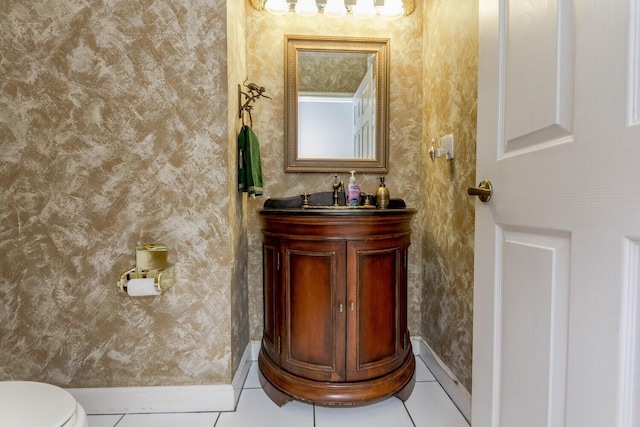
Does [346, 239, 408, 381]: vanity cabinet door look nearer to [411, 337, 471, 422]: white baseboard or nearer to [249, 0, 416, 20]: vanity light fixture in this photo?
[411, 337, 471, 422]: white baseboard

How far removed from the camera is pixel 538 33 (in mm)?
678

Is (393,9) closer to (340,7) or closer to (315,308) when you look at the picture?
(340,7)

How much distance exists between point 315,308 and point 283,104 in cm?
118

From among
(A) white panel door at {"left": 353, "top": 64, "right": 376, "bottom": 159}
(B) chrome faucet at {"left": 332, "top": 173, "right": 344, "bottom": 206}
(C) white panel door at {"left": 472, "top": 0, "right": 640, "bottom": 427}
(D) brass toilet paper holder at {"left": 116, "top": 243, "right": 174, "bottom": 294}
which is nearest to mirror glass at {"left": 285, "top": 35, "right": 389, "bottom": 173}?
(A) white panel door at {"left": 353, "top": 64, "right": 376, "bottom": 159}

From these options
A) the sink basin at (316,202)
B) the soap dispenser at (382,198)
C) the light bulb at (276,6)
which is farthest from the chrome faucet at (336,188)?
the light bulb at (276,6)

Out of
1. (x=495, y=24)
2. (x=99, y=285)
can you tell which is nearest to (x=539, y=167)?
(x=495, y=24)

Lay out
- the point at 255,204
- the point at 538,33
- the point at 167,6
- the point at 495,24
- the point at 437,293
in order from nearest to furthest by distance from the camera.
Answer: the point at 538,33, the point at 495,24, the point at 167,6, the point at 437,293, the point at 255,204

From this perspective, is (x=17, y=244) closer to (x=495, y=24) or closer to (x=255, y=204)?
(x=255, y=204)

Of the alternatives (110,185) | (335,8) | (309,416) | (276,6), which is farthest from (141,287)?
(335,8)

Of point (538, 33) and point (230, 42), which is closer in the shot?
point (538, 33)

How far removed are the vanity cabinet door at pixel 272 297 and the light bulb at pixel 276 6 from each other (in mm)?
1260

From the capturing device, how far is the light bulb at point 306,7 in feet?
5.82

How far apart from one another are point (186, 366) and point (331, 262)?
2.64ft

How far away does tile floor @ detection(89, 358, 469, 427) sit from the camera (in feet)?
4.41
